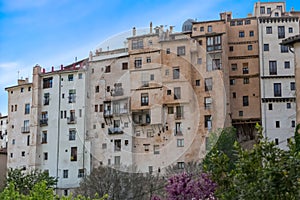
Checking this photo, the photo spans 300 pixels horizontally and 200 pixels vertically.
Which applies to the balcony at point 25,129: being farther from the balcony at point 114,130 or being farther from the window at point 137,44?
the window at point 137,44

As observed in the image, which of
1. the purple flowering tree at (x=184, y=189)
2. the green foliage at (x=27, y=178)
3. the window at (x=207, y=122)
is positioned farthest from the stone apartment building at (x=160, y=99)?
the purple flowering tree at (x=184, y=189)

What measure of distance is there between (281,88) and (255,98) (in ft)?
9.93

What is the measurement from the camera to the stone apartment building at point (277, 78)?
192 feet

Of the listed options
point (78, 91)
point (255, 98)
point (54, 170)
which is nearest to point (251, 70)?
point (255, 98)

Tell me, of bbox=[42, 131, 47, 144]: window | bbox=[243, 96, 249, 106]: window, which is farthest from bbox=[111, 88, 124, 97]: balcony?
bbox=[243, 96, 249, 106]: window

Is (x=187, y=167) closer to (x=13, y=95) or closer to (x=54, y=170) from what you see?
(x=54, y=170)

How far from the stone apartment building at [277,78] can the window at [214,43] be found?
15.1 feet

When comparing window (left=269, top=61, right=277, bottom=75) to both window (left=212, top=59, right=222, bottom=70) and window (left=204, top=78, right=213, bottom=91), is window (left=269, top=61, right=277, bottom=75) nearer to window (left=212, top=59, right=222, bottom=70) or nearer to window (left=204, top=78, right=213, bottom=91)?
window (left=212, top=59, right=222, bottom=70)

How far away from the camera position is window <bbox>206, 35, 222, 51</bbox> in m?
60.8

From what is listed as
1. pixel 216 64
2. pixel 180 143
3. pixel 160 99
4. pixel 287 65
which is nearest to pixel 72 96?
pixel 160 99

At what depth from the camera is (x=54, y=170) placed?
202 feet

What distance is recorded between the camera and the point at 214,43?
6106 centimetres

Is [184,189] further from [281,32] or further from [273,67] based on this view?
[281,32]

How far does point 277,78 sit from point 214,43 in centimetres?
773
